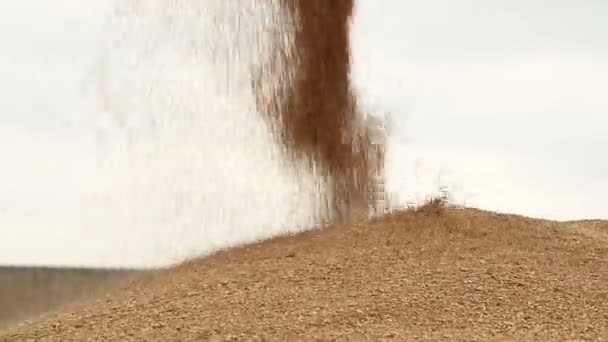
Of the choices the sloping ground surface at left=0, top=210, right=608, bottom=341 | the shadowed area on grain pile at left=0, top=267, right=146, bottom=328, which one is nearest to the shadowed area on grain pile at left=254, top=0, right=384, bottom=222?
the sloping ground surface at left=0, top=210, right=608, bottom=341

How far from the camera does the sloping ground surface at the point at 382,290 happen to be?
142 inches

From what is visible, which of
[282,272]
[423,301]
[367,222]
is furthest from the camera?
[367,222]

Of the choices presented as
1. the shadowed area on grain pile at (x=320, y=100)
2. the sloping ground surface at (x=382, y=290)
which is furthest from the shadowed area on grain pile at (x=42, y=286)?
the shadowed area on grain pile at (x=320, y=100)

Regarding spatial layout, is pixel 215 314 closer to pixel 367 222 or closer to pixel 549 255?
pixel 367 222

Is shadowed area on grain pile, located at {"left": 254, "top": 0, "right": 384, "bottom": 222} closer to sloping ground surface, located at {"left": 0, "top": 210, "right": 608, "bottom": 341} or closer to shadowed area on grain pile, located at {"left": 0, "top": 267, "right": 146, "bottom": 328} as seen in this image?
sloping ground surface, located at {"left": 0, "top": 210, "right": 608, "bottom": 341}

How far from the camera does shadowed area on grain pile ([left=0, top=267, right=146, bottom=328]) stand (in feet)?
15.2

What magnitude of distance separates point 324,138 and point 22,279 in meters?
1.39

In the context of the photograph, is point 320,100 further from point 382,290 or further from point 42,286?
point 42,286

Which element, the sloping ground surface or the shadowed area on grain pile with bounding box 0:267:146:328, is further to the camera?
the shadowed area on grain pile with bounding box 0:267:146:328

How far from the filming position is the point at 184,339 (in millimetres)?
3596

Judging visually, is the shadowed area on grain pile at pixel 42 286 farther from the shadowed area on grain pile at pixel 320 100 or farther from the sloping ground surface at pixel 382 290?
the shadowed area on grain pile at pixel 320 100

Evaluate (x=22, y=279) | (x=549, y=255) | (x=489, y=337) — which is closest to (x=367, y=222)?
(x=549, y=255)

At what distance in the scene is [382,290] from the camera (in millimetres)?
3816

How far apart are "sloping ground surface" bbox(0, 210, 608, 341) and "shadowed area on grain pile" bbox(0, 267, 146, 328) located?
10.5 inches
